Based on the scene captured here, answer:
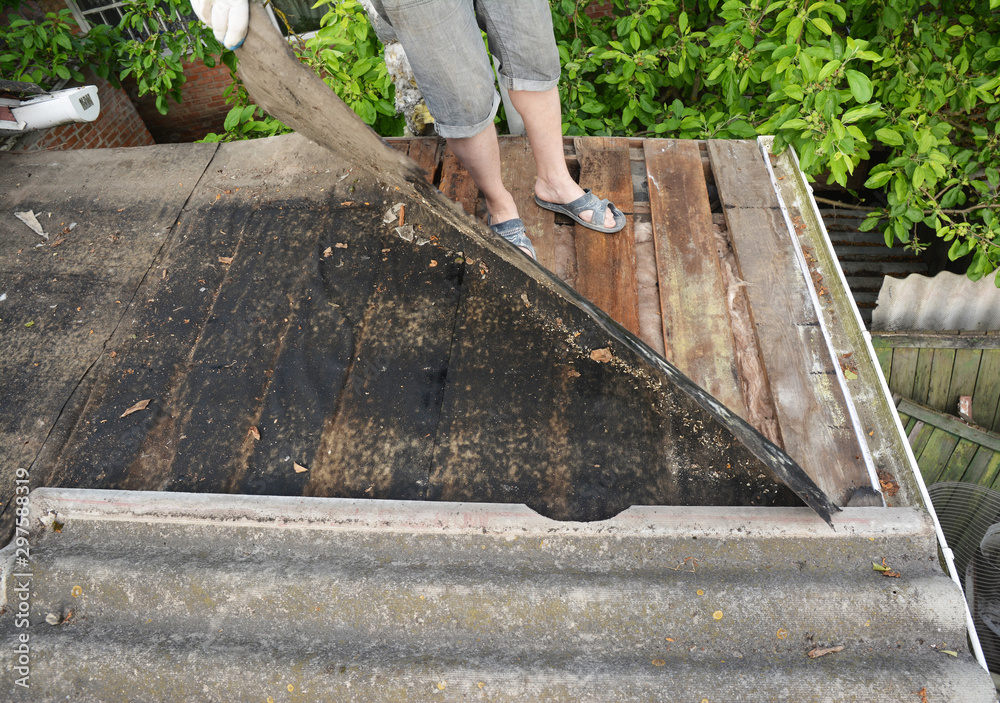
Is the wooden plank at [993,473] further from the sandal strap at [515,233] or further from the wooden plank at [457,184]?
the wooden plank at [457,184]

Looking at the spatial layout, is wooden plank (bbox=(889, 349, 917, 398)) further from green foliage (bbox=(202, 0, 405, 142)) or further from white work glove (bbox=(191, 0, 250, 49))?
white work glove (bbox=(191, 0, 250, 49))

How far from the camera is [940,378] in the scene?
3.14 metres

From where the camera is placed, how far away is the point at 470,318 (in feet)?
5.43

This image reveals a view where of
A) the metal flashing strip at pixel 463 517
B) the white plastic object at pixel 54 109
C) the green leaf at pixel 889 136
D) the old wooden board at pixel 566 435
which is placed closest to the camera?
the metal flashing strip at pixel 463 517

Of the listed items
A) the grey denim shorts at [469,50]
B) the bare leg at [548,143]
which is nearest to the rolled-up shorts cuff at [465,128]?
the grey denim shorts at [469,50]

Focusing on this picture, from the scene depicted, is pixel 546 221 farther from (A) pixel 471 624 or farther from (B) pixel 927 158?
(B) pixel 927 158

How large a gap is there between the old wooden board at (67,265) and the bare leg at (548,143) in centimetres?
135

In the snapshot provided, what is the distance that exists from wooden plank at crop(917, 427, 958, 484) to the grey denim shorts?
9.25ft

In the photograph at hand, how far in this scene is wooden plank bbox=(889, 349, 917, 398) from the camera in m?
3.12

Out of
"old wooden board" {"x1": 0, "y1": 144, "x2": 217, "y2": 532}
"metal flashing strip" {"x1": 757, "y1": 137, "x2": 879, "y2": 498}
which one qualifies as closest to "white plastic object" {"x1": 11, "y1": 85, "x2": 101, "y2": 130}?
"old wooden board" {"x1": 0, "y1": 144, "x2": 217, "y2": 532}

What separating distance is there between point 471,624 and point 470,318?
33.2 inches

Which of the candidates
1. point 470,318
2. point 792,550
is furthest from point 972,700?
point 470,318

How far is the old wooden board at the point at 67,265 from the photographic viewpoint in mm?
1590

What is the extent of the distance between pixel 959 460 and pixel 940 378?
1.49ft
